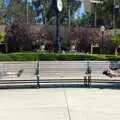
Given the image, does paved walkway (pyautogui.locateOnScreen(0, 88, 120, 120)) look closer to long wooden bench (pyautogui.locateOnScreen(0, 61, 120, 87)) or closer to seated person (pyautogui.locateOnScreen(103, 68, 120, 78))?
long wooden bench (pyautogui.locateOnScreen(0, 61, 120, 87))

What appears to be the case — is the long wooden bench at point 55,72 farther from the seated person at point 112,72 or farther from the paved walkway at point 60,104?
the paved walkway at point 60,104

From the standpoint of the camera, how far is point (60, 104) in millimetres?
10820

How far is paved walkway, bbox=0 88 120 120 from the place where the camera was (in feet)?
30.4

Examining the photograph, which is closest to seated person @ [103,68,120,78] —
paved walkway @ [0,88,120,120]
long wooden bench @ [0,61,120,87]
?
long wooden bench @ [0,61,120,87]

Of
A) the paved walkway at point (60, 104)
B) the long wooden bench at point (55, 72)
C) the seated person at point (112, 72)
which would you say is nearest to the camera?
the paved walkway at point (60, 104)

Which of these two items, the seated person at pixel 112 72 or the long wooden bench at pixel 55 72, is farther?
the seated person at pixel 112 72

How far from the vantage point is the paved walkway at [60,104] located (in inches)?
365

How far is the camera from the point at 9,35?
154 feet

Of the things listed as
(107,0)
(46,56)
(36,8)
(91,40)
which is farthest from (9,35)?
(36,8)

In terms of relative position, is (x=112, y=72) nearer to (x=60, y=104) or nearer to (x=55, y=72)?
(x=55, y=72)

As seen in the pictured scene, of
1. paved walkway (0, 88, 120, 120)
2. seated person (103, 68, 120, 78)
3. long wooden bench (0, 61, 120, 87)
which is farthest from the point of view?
seated person (103, 68, 120, 78)

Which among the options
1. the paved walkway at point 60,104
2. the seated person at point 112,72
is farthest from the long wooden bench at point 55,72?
the paved walkway at point 60,104

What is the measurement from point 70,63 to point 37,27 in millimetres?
36048

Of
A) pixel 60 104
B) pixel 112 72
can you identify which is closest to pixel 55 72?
pixel 112 72
